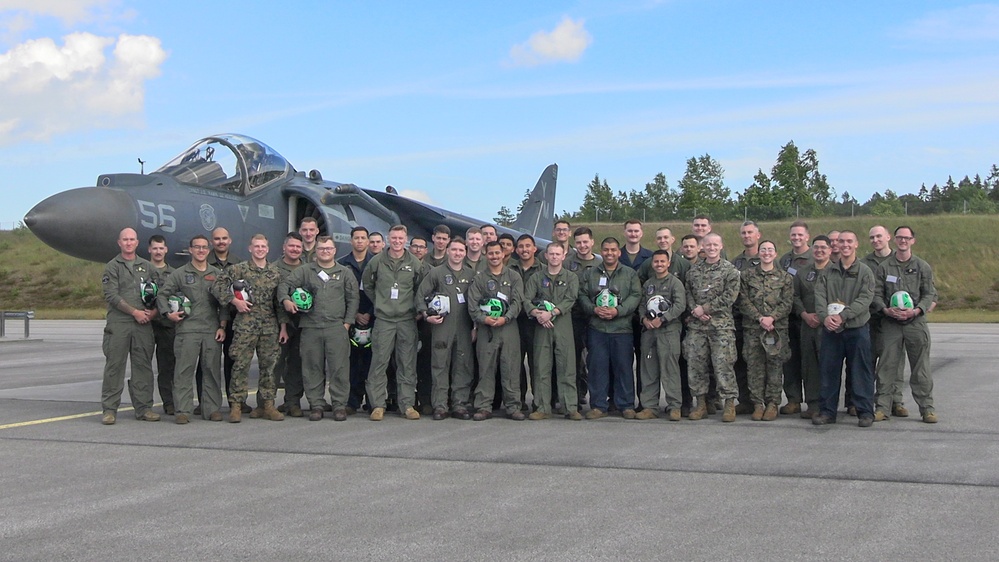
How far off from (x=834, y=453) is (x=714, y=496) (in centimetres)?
179

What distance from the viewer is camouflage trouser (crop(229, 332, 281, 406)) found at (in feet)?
27.3

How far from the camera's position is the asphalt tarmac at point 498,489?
164 inches

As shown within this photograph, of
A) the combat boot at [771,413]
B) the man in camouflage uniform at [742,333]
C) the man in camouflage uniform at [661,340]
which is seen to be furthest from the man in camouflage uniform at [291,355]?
the combat boot at [771,413]

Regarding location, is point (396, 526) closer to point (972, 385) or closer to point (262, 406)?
point (262, 406)

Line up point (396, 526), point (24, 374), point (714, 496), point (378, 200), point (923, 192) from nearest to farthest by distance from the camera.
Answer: point (396, 526) < point (714, 496) < point (24, 374) < point (378, 200) < point (923, 192)

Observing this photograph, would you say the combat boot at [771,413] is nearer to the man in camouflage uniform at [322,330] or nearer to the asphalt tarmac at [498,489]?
the asphalt tarmac at [498,489]

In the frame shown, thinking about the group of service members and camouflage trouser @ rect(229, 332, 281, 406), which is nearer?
the group of service members

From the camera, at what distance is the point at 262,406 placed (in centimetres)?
846

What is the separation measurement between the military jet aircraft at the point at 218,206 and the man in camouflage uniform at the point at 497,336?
3994 mm

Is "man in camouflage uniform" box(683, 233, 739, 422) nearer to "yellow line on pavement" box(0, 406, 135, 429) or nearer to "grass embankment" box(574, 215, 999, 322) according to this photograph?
"yellow line on pavement" box(0, 406, 135, 429)

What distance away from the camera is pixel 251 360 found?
8.39 metres

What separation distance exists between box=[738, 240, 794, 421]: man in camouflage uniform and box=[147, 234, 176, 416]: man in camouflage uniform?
5.44 m

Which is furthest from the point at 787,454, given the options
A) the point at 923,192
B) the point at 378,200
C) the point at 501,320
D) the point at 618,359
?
the point at 923,192

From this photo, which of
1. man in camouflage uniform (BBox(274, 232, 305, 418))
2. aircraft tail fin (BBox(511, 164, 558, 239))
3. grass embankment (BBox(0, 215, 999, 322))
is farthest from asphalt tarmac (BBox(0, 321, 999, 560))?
grass embankment (BBox(0, 215, 999, 322))
